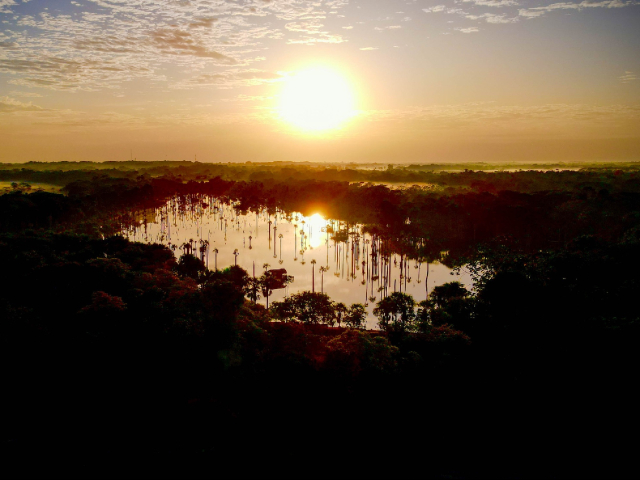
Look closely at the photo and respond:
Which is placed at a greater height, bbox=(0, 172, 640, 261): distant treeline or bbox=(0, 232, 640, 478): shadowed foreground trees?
bbox=(0, 172, 640, 261): distant treeline

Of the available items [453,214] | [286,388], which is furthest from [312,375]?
[453,214]

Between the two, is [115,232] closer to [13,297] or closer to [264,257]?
[264,257]

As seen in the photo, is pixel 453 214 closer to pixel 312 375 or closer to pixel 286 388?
pixel 312 375

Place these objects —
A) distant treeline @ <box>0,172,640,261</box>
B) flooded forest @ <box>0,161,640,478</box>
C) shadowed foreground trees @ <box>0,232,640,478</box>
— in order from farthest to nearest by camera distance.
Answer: distant treeline @ <box>0,172,640,261</box>
flooded forest @ <box>0,161,640,478</box>
shadowed foreground trees @ <box>0,232,640,478</box>

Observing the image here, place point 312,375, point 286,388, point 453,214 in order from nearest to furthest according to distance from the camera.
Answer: point 286,388 → point 312,375 → point 453,214

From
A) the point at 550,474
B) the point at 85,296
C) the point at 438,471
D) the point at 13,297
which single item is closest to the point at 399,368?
the point at 438,471

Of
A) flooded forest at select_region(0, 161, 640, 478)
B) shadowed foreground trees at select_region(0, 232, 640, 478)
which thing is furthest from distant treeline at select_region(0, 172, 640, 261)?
shadowed foreground trees at select_region(0, 232, 640, 478)

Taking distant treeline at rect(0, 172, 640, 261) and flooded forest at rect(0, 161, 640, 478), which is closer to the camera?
flooded forest at rect(0, 161, 640, 478)

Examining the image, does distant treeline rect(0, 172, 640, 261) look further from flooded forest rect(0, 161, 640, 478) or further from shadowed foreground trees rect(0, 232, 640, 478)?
shadowed foreground trees rect(0, 232, 640, 478)

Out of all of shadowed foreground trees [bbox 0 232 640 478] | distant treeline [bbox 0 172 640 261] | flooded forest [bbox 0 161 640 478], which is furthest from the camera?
distant treeline [bbox 0 172 640 261]

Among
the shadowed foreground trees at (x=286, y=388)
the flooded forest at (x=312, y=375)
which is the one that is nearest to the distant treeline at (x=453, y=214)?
the flooded forest at (x=312, y=375)

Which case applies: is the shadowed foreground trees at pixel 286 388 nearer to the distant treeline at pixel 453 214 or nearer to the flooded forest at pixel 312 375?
the flooded forest at pixel 312 375
